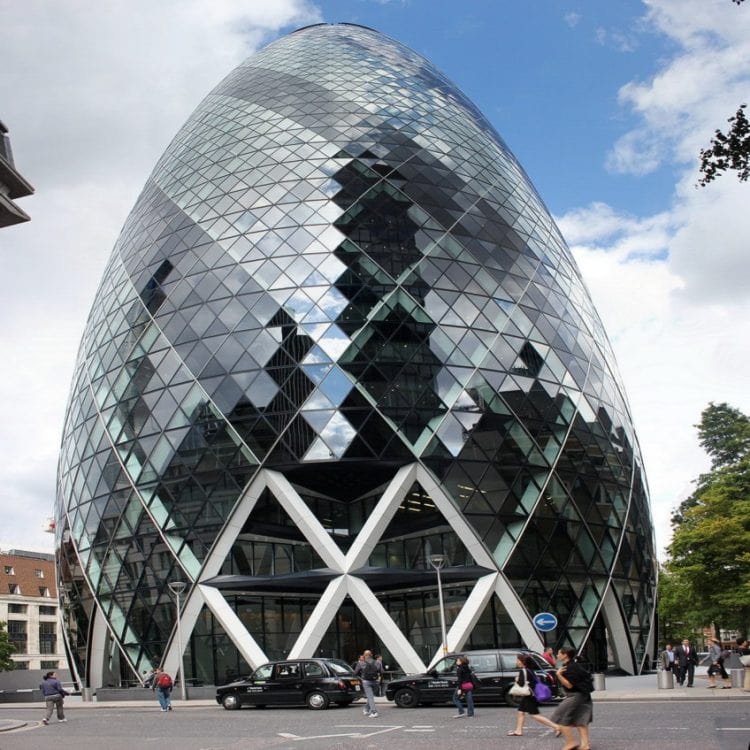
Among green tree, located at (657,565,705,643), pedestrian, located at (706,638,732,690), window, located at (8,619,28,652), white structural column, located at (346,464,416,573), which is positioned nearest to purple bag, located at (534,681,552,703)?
pedestrian, located at (706,638,732,690)

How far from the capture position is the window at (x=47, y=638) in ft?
324

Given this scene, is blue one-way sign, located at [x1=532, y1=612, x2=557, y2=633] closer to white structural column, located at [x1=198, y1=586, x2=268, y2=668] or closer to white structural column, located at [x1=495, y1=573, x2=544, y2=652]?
white structural column, located at [x1=495, y1=573, x2=544, y2=652]

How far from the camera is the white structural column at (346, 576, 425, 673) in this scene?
34844 mm

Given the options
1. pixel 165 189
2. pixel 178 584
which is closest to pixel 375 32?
pixel 165 189

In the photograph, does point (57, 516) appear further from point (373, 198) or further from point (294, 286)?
point (373, 198)

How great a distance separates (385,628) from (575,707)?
22.7m

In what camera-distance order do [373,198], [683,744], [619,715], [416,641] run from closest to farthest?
[683,744], [619,715], [416,641], [373,198]

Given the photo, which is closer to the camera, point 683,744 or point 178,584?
point 683,744

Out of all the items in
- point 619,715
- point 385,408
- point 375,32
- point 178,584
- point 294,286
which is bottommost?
point 619,715

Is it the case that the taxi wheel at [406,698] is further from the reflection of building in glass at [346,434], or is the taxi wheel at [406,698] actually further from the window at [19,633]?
the window at [19,633]

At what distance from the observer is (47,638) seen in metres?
99.9

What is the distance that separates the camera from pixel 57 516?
4531 cm

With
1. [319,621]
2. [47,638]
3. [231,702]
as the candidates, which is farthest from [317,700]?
[47,638]

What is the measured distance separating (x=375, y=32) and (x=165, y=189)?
82.5ft
